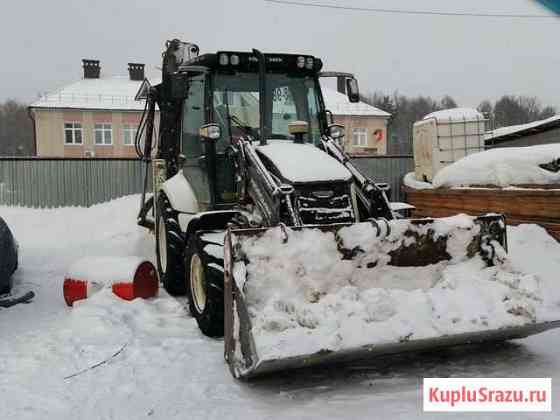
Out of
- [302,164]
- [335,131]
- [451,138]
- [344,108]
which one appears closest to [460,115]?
[451,138]

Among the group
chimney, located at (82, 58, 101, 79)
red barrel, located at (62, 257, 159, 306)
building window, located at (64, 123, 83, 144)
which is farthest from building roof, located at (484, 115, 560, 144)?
chimney, located at (82, 58, 101, 79)

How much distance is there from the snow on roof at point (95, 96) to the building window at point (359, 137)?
14608mm

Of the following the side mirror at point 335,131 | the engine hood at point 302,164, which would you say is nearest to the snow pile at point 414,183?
the side mirror at point 335,131

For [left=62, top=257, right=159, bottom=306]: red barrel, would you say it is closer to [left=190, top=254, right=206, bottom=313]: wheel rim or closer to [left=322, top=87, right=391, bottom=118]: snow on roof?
[left=190, top=254, right=206, bottom=313]: wheel rim

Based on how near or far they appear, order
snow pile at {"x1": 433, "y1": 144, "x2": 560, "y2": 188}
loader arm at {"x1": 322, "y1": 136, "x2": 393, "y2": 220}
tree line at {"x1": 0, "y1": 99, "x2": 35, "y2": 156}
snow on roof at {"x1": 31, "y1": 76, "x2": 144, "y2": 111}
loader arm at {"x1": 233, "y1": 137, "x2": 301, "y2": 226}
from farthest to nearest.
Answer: tree line at {"x1": 0, "y1": 99, "x2": 35, "y2": 156}
snow on roof at {"x1": 31, "y1": 76, "x2": 144, "y2": 111}
snow pile at {"x1": 433, "y1": 144, "x2": 560, "y2": 188}
loader arm at {"x1": 322, "y1": 136, "x2": 393, "y2": 220}
loader arm at {"x1": 233, "y1": 137, "x2": 301, "y2": 226}

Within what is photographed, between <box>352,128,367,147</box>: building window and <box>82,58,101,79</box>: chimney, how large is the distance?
1781 cm

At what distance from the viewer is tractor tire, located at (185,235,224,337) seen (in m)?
4.95

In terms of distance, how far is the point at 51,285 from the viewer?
7754 mm

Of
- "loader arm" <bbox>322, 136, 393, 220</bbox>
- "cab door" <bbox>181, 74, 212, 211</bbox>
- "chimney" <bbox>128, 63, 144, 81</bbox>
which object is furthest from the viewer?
"chimney" <bbox>128, 63, 144, 81</bbox>

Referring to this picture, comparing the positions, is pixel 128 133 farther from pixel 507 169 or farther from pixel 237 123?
pixel 237 123

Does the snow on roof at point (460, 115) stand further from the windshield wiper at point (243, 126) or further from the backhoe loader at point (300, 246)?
the windshield wiper at point (243, 126)

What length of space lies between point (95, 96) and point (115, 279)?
3320 centimetres

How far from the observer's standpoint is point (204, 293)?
528 cm

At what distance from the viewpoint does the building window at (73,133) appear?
121 feet
